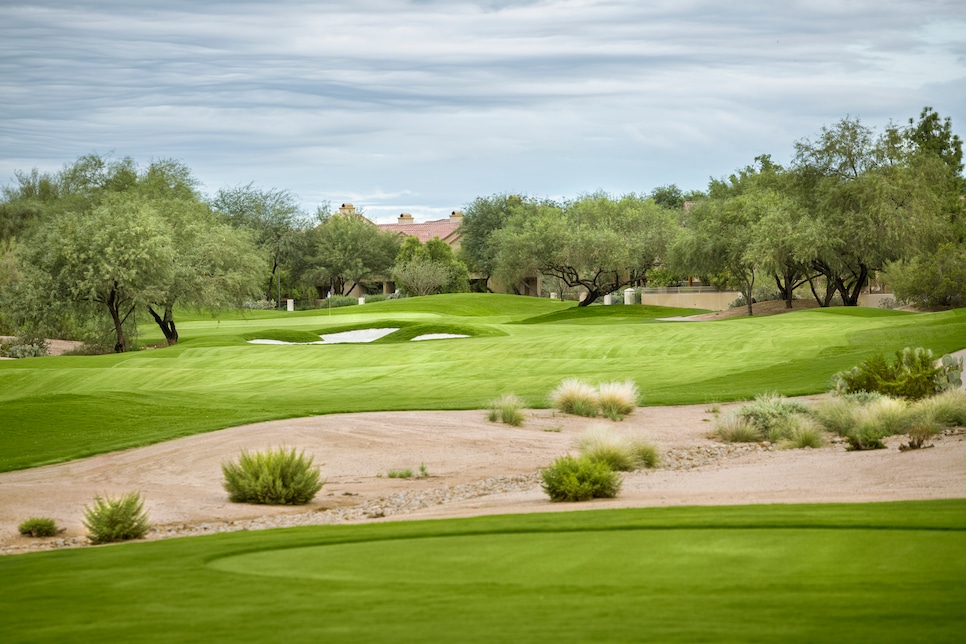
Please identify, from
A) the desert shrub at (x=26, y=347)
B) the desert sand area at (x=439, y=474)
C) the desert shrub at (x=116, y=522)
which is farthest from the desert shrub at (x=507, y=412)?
the desert shrub at (x=26, y=347)

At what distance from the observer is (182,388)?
29578 millimetres

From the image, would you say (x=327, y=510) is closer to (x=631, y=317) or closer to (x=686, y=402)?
(x=686, y=402)

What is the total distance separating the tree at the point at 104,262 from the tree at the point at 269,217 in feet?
159

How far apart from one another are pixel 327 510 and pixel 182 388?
55.6 feet

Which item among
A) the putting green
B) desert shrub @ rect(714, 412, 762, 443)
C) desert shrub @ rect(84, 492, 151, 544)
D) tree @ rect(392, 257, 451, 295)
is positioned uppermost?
tree @ rect(392, 257, 451, 295)

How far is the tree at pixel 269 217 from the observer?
3656 inches

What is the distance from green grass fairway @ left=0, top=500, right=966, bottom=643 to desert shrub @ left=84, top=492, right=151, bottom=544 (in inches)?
74.1

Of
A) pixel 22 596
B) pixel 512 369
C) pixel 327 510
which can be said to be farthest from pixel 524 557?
pixel 512 369

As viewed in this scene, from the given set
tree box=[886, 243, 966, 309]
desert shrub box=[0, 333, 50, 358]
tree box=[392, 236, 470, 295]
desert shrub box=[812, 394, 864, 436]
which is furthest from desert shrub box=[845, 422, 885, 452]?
tree box=[392, 236, 470, 295]

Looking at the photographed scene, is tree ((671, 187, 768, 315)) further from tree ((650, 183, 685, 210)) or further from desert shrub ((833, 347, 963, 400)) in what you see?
tree ((650, 183, 685, 210))

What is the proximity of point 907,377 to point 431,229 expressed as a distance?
94.5 meters

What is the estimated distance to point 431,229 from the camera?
114 m

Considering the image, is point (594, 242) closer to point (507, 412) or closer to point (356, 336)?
point (356, 336)

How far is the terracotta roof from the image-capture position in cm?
10888
